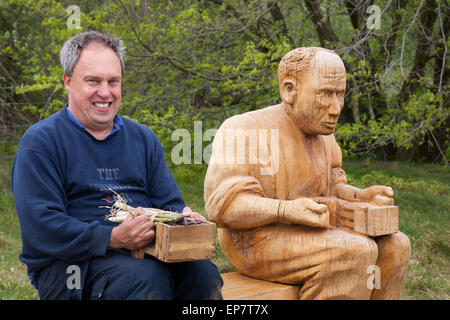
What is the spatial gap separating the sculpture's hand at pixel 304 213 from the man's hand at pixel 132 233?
906 millimetres

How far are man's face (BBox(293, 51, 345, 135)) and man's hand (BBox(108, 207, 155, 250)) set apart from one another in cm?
136

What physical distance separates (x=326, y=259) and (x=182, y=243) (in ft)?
3.37

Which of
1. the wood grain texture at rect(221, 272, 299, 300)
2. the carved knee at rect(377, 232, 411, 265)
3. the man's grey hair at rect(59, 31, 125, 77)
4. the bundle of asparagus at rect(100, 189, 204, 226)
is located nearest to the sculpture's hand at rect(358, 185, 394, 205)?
the carved knee at rect(377, 232, 411, 265)

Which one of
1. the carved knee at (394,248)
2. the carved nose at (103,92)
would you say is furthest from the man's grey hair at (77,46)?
the carved knee at (394,248)

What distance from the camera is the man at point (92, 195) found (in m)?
2.55

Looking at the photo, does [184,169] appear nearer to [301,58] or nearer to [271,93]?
[271,93]

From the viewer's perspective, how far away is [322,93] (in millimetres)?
3381

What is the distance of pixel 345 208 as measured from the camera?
3.51 meters

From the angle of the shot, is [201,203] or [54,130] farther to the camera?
[201,203]

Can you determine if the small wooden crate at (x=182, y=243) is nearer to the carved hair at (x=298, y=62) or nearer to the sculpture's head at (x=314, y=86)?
the sculpture's head at (x=314, y=86)

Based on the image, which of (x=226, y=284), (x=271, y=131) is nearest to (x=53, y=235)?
(x=226, y=284)

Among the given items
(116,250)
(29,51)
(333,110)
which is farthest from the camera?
(29,51)

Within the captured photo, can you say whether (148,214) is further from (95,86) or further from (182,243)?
(95,86)

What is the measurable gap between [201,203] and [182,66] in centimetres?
202
